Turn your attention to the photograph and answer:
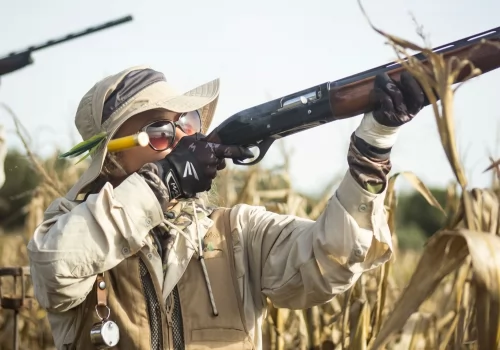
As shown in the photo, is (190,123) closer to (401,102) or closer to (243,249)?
(243,249)

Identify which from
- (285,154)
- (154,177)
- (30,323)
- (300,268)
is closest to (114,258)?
(154,177)

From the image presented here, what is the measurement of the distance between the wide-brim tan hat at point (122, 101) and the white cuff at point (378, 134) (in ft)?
2.32

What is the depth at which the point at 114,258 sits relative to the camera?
2.88 m

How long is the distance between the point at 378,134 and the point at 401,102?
118 millimetres

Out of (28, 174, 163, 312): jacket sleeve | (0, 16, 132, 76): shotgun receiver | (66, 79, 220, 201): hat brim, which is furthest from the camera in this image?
(0, 16, 132, 76): shotgun receiver

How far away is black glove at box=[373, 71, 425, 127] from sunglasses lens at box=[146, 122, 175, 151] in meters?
0.83

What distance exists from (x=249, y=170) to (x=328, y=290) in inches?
89.6

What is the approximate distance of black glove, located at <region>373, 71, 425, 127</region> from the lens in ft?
8.71

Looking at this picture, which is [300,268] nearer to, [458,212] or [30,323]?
[458,212]

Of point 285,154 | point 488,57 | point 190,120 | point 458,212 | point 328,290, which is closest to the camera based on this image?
point 458,212

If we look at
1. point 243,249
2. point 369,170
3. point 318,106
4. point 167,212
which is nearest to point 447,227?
point 369,170

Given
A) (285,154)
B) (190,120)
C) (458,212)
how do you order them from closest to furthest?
(458,212)
(190,120)
(285,154)

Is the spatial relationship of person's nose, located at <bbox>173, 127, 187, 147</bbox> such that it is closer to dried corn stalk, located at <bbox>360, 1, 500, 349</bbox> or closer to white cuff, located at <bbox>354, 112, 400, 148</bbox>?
white cuff, located at <bbox>354, 112, 400, 148</bbox>

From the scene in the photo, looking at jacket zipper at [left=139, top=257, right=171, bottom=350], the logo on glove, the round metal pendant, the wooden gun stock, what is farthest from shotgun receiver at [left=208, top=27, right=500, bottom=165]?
the round metal pendant
